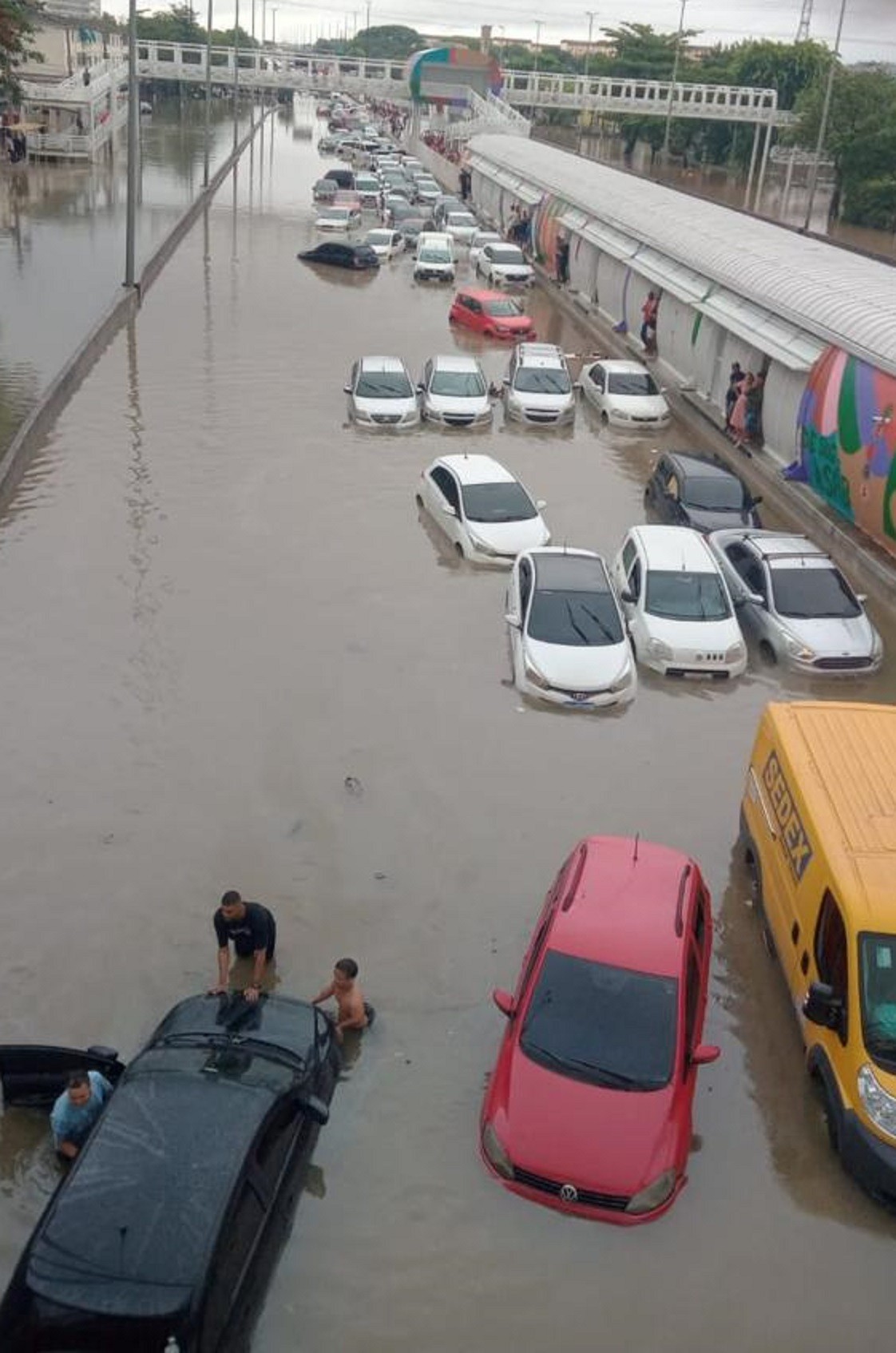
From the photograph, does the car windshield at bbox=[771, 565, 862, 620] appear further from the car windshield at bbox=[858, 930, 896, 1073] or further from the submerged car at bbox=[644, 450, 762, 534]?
the car windshield at bbox=[858, 930, 896, 1073]

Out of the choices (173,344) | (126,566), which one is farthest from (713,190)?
(126,566)

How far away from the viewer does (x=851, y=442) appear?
18828 mm

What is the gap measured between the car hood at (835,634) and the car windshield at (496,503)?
4.73 meters

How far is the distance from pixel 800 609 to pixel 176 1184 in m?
11.3

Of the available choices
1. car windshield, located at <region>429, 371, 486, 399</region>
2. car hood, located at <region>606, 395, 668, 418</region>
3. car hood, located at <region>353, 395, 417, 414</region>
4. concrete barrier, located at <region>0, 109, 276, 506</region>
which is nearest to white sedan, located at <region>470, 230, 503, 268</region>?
concrete barrier, located at <region>0, 109, 276, 506</region>

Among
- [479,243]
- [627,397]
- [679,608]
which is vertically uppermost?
[479,243]

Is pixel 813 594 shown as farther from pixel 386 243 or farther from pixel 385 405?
pixel 386 243

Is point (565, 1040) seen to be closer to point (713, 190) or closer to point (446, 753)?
point (446, 753)

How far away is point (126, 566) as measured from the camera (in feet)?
55.3

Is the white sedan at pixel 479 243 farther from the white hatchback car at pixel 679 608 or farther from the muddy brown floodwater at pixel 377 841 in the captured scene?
the white hatchback car at pixel 679 608

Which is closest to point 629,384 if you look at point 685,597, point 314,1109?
point 685,597

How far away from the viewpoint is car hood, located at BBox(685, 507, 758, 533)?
Answer: 18.4m

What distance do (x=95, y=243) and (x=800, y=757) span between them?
126 ft

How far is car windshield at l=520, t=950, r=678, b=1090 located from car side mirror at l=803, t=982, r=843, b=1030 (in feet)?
2.99
